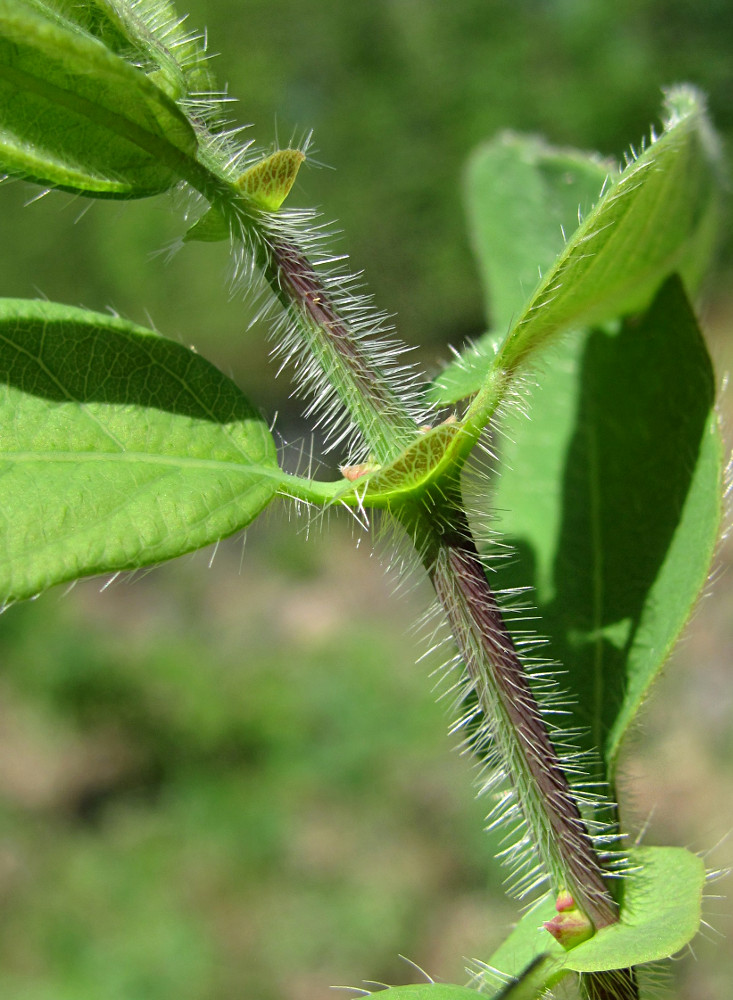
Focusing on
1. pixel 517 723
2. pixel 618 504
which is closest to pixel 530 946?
pixel 517 723

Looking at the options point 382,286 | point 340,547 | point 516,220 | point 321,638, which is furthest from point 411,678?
point 382,286

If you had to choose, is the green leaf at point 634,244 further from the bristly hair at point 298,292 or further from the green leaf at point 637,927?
the green leaf at point 637,927

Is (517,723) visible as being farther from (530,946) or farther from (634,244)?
(634,244)

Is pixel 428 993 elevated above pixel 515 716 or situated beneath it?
situated beneath

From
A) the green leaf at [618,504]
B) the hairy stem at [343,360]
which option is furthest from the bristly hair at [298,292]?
the green leaf at [618,504]

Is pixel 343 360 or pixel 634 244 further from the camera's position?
pixel 634 244

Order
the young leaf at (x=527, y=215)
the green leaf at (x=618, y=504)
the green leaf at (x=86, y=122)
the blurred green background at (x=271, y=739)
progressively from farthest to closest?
the blurred green background at (x=271, y=739)
the young leaf at (x=527, y=215)
the green leaf at (x=618, y=504)
the green leaf at (x=86, y=122)
